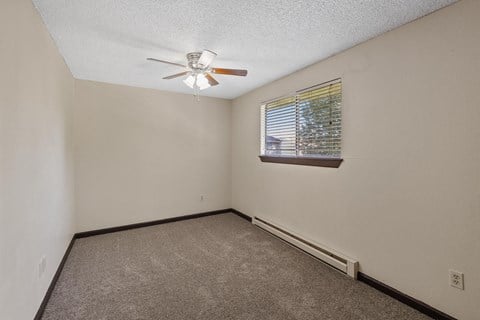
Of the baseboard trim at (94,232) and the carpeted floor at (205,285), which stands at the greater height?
the baseboard trim at (94,232)

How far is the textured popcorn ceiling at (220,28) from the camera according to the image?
162 cm

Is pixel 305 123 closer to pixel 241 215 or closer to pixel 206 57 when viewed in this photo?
pixel 206 57

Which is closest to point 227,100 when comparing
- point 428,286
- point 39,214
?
point 39,214

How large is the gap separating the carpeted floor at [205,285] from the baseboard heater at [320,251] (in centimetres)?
7

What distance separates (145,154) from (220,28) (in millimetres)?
2507

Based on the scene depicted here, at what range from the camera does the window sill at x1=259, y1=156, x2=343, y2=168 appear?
2.45m

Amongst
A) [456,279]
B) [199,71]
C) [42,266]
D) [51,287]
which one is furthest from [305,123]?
[51,287]

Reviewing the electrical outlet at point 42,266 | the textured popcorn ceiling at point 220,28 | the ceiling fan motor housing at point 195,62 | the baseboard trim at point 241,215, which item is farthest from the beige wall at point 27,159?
the baseboard trim at point 241,215

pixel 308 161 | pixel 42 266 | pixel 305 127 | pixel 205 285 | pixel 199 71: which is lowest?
pixel 205 285

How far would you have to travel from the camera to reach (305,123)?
9.55ft

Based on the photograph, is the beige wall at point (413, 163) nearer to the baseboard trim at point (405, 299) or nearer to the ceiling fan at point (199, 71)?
the baseboard trim at point (405, 299)

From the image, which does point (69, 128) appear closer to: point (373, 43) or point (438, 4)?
point (373, 43)

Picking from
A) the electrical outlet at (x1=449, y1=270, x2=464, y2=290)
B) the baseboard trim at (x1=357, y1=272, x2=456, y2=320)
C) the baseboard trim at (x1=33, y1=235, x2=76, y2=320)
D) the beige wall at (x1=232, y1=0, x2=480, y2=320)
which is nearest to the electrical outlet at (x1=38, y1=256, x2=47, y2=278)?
the baseboard trim at (x1=33, y1=235, x2=76, y2=320)

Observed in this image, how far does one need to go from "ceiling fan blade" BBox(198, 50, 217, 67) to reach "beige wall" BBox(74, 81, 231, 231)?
73.5 inches
